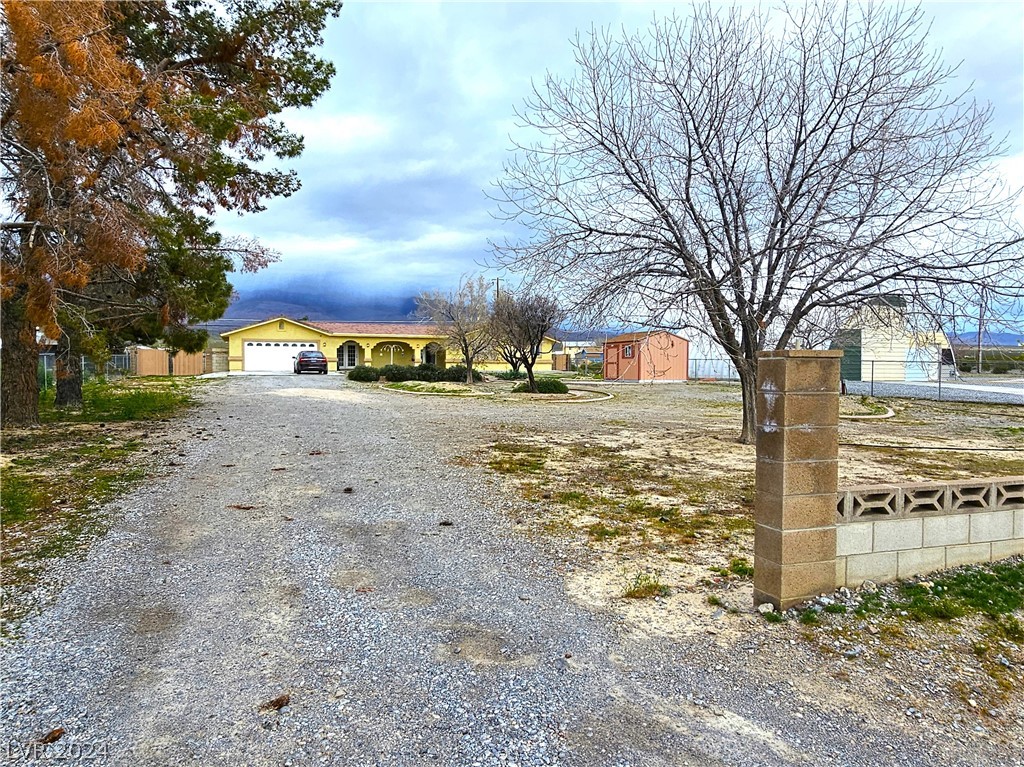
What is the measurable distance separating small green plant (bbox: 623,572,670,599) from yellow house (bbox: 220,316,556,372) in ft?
106

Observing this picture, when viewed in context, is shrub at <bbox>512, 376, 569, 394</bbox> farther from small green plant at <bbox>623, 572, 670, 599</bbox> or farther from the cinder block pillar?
the cinder block pillar

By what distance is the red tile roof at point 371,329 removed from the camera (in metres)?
38.7

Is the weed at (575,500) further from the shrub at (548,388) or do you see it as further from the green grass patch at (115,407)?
the shrub at (548,388)

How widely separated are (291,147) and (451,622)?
10.9 meters

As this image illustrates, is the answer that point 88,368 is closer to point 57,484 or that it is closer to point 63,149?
point 63,149

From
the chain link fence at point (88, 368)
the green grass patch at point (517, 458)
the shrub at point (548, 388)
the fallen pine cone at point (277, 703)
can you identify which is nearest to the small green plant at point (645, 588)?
the fallen pine cone at point (277, 703)

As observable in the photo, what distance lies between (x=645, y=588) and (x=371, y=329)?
3780 cm

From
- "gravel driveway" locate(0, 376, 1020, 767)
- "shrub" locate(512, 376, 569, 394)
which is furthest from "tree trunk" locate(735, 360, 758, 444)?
"shrub" locate(512, 376, 569, 394)

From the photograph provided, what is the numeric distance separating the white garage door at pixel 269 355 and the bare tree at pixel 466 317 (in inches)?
564

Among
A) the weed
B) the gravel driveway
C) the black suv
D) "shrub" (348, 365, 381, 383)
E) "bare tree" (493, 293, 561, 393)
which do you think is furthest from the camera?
the black suv

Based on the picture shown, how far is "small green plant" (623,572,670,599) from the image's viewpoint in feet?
12.0

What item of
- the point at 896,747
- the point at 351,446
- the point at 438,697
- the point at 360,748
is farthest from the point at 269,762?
the point at 351,446

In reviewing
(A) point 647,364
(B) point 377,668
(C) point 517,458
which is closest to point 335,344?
(A) point 647,364

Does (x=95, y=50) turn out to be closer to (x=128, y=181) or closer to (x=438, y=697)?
(x=128, y=181)
